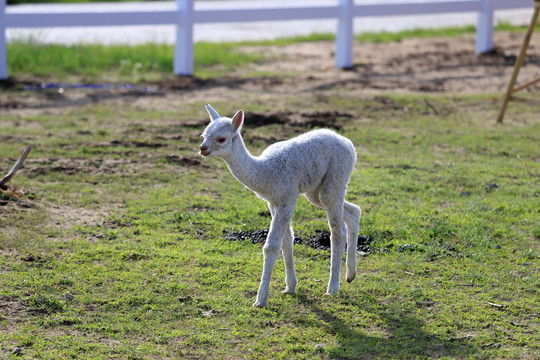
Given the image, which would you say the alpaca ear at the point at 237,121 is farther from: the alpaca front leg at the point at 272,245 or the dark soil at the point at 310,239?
the dark soil at the point at 310,239

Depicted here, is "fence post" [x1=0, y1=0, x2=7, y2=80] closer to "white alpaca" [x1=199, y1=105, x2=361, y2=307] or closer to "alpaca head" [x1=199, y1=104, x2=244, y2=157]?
"white alpaca" [x1=199, y1=105, x2=361, y2=307]

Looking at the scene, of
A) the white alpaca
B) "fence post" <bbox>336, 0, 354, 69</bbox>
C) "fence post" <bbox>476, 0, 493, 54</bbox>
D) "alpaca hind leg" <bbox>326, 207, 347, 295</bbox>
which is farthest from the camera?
"fence post" <bbox>476, 0, 493, 54</bbox>

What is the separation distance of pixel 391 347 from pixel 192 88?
8510mm

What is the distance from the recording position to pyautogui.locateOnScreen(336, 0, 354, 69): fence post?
13.8 metres

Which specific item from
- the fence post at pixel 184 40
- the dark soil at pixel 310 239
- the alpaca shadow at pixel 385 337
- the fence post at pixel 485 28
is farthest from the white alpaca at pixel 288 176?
the fence post at pixel 485 28

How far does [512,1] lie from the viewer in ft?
49.2

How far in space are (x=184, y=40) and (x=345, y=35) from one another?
3020 millimetres

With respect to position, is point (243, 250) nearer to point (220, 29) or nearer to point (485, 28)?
point (485, 28)

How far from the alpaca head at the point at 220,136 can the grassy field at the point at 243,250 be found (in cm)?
122

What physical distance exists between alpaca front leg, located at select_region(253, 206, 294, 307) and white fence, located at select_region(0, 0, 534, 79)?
8397 mm

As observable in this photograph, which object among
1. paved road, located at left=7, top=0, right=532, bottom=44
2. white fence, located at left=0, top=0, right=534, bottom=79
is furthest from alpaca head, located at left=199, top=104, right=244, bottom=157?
paved road, located at left=7, top=0, right=532, bottom=44

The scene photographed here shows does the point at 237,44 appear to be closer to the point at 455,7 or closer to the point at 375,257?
the point at 455,7

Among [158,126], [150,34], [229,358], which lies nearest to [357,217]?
[229,358]

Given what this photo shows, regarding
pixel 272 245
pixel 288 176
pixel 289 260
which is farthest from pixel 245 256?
pixel 288 176
